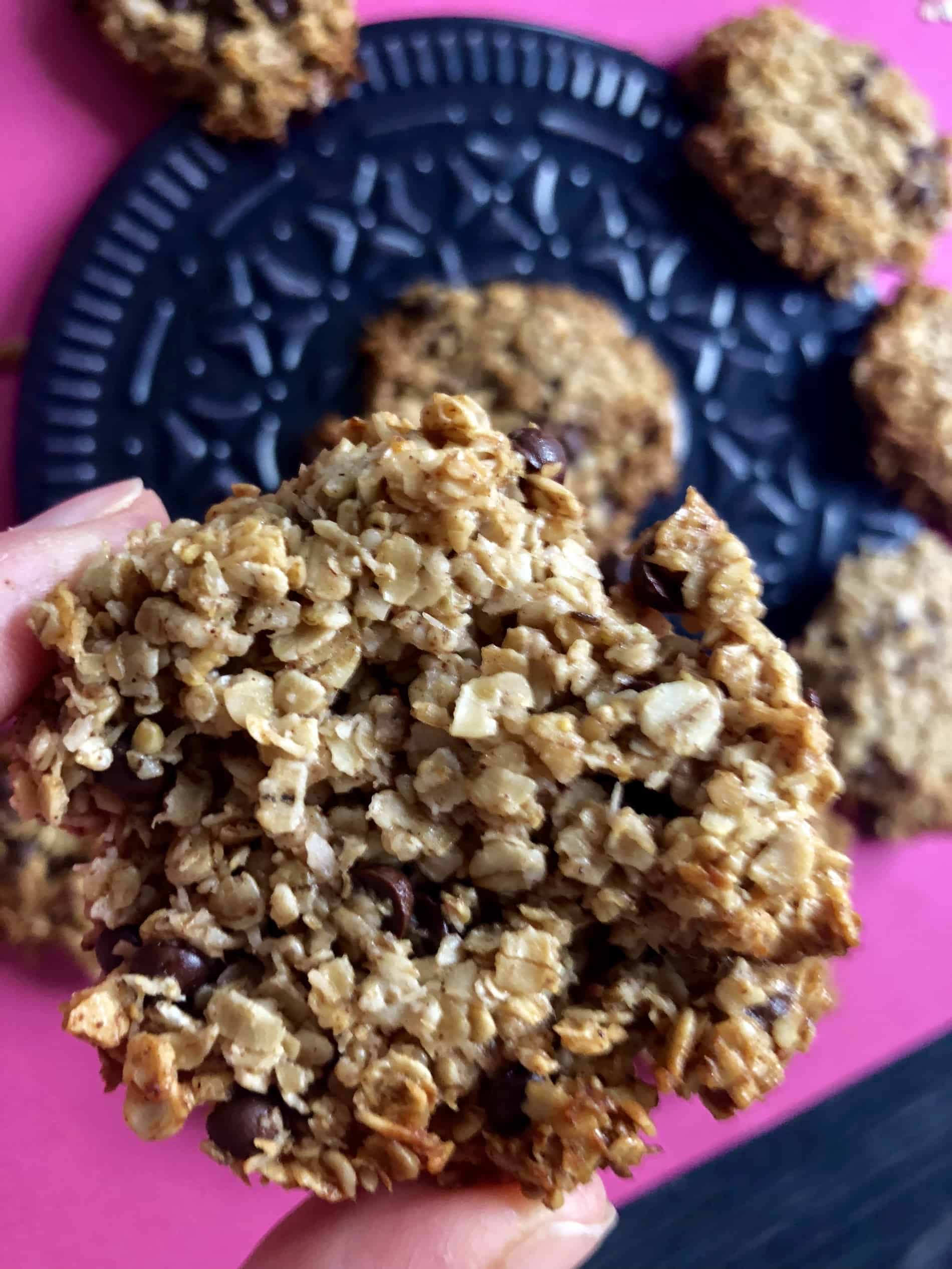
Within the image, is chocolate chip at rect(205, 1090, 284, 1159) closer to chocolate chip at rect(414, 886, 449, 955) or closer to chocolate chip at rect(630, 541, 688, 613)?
chocolate chip at rect(414, 886, 449, 955)

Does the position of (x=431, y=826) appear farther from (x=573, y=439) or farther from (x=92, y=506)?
(x=573, y=439)

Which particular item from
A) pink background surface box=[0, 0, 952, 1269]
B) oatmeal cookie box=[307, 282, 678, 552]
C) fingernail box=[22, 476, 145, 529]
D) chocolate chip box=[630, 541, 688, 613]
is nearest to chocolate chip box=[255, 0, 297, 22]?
pink background surface box=[0, 0, 952, 1269]

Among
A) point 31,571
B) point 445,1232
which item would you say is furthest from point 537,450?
point 445,1232

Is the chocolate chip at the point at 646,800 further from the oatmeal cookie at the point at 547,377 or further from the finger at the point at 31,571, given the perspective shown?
the oatmeal cookie at the point at 547,377

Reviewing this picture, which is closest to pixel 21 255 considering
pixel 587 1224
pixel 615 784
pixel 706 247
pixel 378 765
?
pixel 706 247

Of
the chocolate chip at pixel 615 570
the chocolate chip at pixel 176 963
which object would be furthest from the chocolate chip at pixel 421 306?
the chocolate chip at pixel 176 963

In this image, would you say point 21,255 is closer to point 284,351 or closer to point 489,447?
point 284,351
